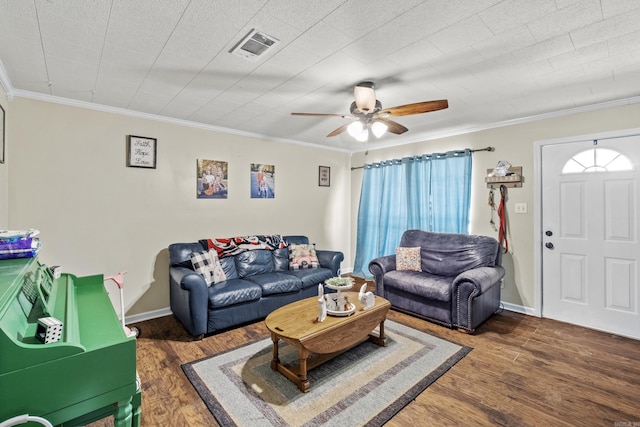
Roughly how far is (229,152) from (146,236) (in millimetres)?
1509

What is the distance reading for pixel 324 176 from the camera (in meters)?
5.39

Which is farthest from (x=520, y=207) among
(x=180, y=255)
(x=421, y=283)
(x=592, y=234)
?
(x=180, y=255)

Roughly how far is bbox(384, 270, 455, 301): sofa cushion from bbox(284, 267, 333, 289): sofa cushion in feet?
2.62

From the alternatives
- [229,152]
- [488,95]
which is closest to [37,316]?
[229,152]

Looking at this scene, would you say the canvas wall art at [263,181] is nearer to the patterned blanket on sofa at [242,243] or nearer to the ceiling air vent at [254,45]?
the patterned blanket on sofa at [242,243]

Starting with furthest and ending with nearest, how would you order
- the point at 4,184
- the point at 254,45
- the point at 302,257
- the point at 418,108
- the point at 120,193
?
the point at 302,257 → the point at 120,193 → the point at 4,184 → the point at 418,108 → the point at 254,45

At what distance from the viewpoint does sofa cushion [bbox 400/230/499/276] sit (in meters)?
3.67

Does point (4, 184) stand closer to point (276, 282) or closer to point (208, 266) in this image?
point (208, 266)

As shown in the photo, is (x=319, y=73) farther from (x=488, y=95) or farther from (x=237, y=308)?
(x=237, y=308)

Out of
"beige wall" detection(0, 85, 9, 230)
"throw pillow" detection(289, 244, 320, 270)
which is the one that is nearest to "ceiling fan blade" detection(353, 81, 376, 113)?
"throw pillow" detection(289, 244, 320, 270)

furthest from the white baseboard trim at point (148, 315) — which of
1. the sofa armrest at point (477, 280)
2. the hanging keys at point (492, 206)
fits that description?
the hanging keys at point (492, 206)

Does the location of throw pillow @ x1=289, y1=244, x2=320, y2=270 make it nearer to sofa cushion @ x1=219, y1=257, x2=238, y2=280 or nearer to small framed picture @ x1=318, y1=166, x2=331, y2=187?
sofa cushion @ x1=219, y1=257, x2=238, y2=280

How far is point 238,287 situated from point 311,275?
0.99 m

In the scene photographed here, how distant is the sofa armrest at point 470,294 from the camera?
3107 mm
